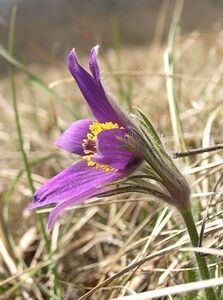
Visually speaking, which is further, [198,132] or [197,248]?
[198,132]

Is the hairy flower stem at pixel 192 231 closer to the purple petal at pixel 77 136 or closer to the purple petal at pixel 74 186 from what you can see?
the purple petal at pixel 74 186

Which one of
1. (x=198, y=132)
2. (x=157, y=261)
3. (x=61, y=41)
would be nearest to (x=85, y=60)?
(x=61, y=41)

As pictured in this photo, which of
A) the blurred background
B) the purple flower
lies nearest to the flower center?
the purple flower

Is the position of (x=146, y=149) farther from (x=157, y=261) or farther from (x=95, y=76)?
(x=157, y=261)

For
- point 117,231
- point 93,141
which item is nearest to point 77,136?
point 93,141

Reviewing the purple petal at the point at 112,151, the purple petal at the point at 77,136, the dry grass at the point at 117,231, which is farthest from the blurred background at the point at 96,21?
the purple petal at the point at 112,151
